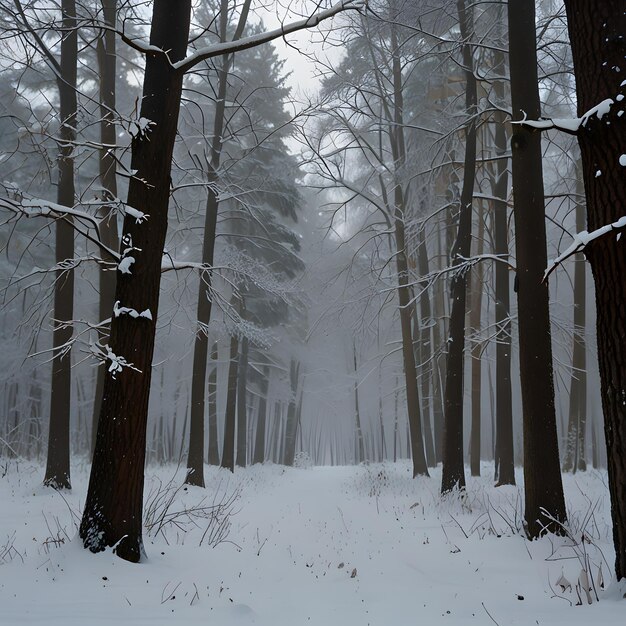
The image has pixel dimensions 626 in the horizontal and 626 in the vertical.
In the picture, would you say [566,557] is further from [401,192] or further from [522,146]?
[401,192]

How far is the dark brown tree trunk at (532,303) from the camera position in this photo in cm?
619

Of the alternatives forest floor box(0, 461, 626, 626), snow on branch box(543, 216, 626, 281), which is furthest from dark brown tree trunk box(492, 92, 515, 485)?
snow on branch box(543, 216, 626, 281)

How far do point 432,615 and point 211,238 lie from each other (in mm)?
11004

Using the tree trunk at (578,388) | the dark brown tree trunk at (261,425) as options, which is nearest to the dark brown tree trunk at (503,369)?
the tree trunk at (578,388)

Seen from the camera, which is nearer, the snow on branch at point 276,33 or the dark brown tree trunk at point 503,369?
the snow on branch at point 276,33

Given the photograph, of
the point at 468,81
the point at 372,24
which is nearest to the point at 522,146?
the point at 468,81

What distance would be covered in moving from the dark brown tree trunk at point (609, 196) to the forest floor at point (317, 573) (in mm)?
986

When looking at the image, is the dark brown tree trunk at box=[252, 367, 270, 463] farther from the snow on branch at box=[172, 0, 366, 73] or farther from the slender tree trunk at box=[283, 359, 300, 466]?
the snow on branch at box=[172, 0, 366, 73]

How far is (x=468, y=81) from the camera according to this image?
10.6 m

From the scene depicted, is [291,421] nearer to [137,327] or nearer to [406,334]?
[406,334]

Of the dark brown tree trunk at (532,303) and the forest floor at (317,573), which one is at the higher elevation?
the dark brown tree trunk at (532,303)

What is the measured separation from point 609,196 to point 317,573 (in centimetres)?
422

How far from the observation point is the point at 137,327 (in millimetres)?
4977

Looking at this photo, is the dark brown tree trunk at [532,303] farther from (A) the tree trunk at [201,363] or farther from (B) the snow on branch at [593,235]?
(A) the tree trunk at [201,363]
